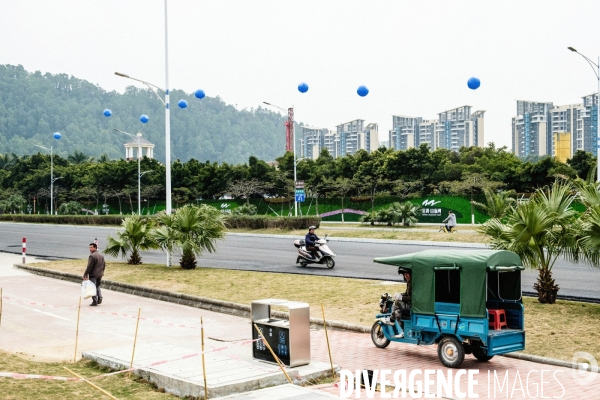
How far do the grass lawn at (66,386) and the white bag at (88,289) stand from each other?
6568mm

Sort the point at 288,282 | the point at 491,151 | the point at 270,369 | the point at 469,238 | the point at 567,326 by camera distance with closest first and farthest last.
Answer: the point at 270,369 → the point at 567,326 → the point at 288,282 → the point at 469,238 → the point at 491,151

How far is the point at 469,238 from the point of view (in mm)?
34906

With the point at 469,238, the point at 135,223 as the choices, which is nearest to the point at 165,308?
the point at 135,223

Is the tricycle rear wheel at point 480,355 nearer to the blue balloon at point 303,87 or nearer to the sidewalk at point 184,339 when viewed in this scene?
the sidewalk at point 184,339

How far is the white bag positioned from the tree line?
122ft

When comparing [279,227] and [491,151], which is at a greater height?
[491,151]

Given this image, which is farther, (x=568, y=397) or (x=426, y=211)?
(x=426, y=211)

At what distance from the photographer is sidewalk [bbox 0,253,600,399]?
9484mm

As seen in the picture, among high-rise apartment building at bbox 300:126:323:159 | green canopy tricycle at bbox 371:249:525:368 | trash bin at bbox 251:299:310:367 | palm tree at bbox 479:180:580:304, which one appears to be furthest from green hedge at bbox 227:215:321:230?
high-rise apartment building at bbox 300:126:323:159

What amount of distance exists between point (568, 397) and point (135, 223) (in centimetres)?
1843

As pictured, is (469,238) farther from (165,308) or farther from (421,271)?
(421,271)

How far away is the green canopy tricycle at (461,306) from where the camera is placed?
402 inches

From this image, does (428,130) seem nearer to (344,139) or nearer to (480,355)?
(344,139)

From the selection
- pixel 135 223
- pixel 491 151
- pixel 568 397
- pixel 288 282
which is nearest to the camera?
pixel 568 397
